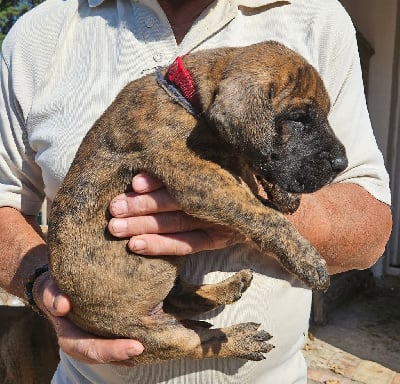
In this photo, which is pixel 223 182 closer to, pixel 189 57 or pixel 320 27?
pixel 189 57

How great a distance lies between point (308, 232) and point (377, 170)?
0.43 metres

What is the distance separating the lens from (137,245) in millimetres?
2299

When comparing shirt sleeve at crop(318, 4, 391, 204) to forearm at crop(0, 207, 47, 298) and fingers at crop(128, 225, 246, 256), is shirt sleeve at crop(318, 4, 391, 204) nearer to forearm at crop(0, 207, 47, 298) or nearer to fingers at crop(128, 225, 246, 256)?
fingers at crop(128, 225, 246, 256)

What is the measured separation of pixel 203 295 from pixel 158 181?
46cm

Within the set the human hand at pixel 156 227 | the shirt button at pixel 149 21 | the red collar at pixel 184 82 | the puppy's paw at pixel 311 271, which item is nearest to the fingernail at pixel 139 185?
the human hand at pixel 156 227

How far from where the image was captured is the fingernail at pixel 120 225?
7.53 feet

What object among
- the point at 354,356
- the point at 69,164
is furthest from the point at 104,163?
the point at 354,356

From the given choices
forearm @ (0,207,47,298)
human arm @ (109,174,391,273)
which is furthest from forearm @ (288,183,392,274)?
forearm @ (0,207,47,298)

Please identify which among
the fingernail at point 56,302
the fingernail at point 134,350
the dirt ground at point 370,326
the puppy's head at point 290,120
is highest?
the puppy's head at point 290,120

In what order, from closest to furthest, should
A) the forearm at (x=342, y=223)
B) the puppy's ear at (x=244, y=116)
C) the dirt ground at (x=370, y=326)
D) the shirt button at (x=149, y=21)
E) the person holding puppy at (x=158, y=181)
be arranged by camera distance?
the puppy's ear at (x=244, y=116), the person holding puppy at (x=158, y=181), the forearm at (x=342, y=223), the shirt button at (x=149, y=21), the dirt ground at (x=370, y=326)

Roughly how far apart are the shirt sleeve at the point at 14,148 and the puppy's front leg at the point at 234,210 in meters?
0.80

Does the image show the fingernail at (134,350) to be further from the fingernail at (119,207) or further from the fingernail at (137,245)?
the fingernail at (119,207)

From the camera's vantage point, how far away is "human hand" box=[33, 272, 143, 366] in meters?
2.25

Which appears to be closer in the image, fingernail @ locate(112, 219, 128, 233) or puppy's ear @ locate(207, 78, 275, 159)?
puppy's ear @ locate(207, 78, 275, 159)
